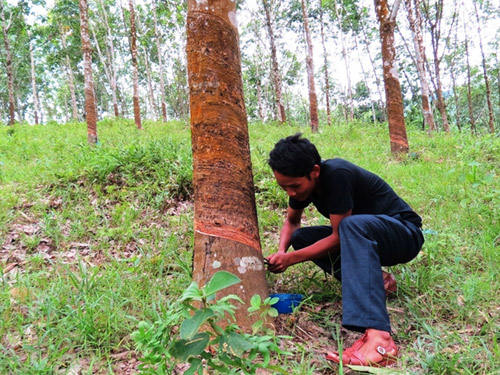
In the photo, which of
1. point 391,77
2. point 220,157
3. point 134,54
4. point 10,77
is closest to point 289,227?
point 220,157

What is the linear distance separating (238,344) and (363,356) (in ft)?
2.43

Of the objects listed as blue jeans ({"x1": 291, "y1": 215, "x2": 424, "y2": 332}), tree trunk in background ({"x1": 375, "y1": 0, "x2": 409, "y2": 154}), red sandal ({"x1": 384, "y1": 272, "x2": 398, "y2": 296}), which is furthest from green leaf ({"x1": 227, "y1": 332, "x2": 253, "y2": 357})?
tree trunk in background ({"x1": 375, "y1": 0, "x2": 409, "y2": 154})

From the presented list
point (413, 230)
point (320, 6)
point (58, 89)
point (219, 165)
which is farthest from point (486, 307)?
point (58, 89)

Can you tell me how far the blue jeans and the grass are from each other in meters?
0.26

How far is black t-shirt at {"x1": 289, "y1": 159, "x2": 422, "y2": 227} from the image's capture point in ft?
6.39

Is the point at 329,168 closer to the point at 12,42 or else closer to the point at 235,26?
the point at 235,26

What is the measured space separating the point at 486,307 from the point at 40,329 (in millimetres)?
2757

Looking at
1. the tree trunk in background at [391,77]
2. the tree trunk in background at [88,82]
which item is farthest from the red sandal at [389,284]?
the tree trunk in background at [88,82]

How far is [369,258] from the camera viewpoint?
1.79 meters

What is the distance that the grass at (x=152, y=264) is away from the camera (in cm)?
182

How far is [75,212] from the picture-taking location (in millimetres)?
3615

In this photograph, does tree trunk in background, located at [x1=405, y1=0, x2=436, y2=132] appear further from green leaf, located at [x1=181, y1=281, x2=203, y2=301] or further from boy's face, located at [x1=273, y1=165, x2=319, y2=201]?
green leaf, located at [x1=181, y1=281, x2=203, y2=301]

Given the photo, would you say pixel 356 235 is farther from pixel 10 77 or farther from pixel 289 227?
pixel 10 77

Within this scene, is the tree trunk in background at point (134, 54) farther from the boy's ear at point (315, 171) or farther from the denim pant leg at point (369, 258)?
the denim pant leg at point (369, 258)
